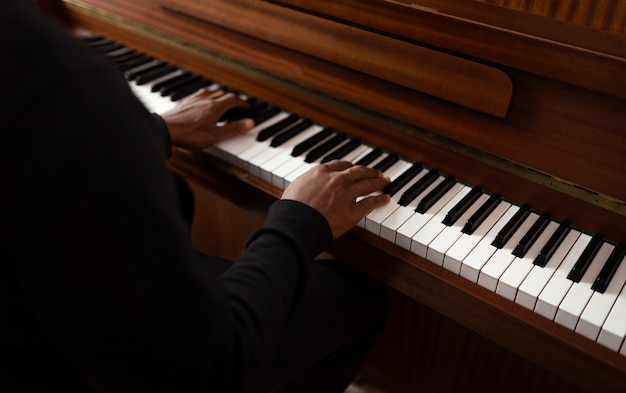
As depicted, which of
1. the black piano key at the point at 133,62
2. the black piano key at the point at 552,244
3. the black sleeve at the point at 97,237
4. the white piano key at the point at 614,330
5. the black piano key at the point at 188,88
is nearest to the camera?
the black sleeve at the point at 97,237

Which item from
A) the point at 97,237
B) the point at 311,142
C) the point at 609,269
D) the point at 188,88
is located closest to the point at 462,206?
the point at 609,269

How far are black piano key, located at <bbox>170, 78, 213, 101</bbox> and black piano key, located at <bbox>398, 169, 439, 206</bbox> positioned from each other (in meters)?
0.67

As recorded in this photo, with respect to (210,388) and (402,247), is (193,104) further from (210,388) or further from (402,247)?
(210,388)

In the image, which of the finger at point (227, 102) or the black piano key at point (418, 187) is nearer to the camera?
the black piano key at point (418, 187)

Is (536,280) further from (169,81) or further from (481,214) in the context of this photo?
(169,81)

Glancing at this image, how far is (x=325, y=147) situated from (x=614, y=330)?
0.64m

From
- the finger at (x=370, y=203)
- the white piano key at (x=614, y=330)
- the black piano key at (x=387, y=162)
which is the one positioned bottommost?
the white piano key at (x=614, y=330)

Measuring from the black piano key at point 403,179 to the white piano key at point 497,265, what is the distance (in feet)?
0.75

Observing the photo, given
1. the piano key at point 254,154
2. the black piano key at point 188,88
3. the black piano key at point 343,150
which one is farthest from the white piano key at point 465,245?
the black piano key at point 188,88

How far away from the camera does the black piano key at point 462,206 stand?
3.20 ft

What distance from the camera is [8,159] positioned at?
0.49 meters

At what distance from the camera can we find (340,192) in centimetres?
94

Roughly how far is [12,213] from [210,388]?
287 mm

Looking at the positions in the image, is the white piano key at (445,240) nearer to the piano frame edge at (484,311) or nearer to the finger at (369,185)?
the piano frame edge at (484,311)
